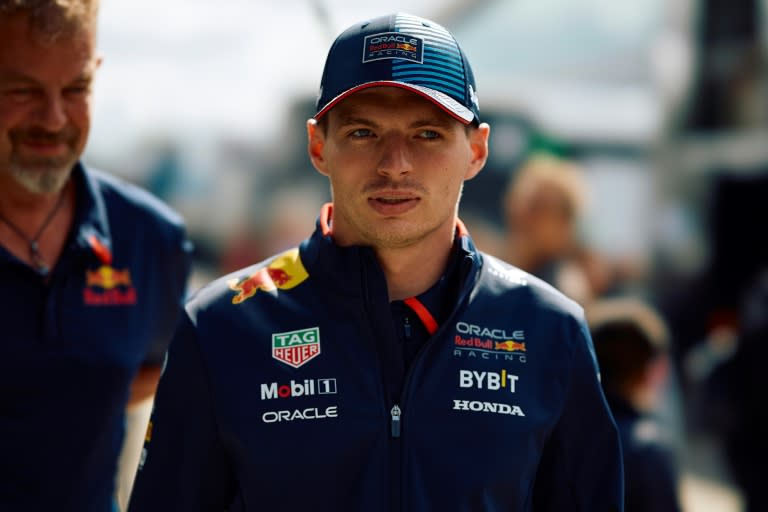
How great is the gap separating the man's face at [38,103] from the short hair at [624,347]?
1.87 m

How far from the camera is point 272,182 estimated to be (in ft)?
35.6

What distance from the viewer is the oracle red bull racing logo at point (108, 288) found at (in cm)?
263

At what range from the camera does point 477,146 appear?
214cm

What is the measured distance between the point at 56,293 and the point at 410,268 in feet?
3.28

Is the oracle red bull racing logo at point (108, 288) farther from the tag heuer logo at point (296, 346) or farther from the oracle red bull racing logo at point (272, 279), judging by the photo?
the tag heuer logo at point (296, 346)

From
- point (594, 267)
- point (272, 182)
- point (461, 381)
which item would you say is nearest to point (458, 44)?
point (461, 381)

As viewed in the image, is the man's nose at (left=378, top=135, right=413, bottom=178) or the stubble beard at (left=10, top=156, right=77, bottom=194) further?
the stubble beard at (left=10, top=156, right=77, bottom=194)

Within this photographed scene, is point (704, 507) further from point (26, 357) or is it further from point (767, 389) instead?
point (26, 357)

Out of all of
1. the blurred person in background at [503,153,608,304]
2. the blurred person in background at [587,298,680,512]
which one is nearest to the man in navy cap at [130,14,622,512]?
the blurred person in background at [587,298,680,512]

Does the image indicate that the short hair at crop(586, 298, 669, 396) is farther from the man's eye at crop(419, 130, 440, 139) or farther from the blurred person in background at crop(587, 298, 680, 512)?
the man's eye at crop(419, 130, 440, 139)

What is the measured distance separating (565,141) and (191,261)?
28.3ft

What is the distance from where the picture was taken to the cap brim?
1.93m

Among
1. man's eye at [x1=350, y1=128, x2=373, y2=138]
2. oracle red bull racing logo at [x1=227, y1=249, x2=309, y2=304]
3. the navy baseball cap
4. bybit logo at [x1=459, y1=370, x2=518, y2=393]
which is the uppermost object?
the navy baseball cap

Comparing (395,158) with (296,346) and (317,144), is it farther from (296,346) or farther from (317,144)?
(296,346)
